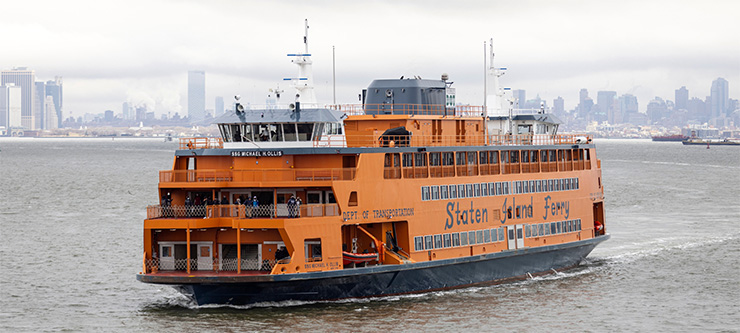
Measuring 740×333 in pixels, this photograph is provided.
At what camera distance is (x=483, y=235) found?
4034 cm

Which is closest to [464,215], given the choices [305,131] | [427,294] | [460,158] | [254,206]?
[460,158]

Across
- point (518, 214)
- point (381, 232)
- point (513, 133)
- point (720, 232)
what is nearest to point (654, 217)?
point (720, 232)

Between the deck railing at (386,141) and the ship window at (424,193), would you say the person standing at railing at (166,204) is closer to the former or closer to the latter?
the deck railing at (386,141)

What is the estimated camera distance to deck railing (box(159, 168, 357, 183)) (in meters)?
35.1

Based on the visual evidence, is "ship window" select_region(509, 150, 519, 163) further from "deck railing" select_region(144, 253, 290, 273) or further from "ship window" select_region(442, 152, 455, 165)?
"deck railing" select_region(144, 253, 290, 273)

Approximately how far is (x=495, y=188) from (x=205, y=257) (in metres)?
12.2

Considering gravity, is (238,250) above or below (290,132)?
below

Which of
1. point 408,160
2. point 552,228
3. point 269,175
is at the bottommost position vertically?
point 552,228

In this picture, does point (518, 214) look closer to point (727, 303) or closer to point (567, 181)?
point (567, 181)

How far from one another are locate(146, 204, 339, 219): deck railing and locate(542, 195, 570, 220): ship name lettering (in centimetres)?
1222

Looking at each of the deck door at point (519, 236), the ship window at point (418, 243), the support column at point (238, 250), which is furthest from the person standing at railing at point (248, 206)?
the deck door at point (519, 236)

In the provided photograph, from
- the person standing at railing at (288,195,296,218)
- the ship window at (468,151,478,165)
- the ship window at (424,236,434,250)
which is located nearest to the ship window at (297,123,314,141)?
the person standing at railing at (288,195,296,218)

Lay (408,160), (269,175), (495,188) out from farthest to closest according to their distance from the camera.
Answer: (495,188), (408,160), (269,175)

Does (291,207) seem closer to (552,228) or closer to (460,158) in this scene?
(460,158)
